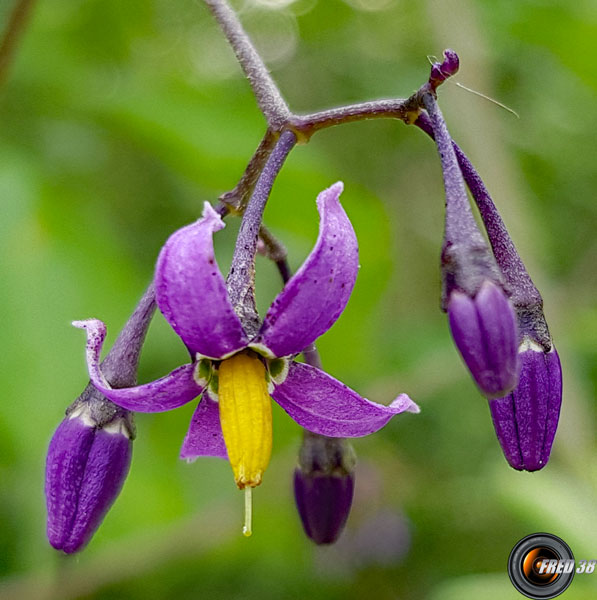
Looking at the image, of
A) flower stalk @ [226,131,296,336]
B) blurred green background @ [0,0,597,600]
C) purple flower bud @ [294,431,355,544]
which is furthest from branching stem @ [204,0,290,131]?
blurred green background @ [0,0,597,600]

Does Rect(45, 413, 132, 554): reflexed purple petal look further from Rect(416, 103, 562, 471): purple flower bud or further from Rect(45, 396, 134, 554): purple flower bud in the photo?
Rect(416, 103, 562, 471): purple flower bud

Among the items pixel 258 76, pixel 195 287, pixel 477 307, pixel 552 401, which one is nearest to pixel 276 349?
pixel 195 287

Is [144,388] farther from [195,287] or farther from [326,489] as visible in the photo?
[326,489]

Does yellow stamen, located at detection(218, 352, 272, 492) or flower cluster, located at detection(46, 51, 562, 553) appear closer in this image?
flower cluster, located at detection(46, 51, 562, 553)

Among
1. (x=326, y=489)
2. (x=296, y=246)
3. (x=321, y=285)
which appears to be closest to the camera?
(x=321, y=285)

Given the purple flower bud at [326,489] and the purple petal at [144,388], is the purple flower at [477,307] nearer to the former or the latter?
the purple petal at [144,388]

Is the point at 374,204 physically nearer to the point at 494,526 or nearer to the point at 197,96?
the point at 197,96
